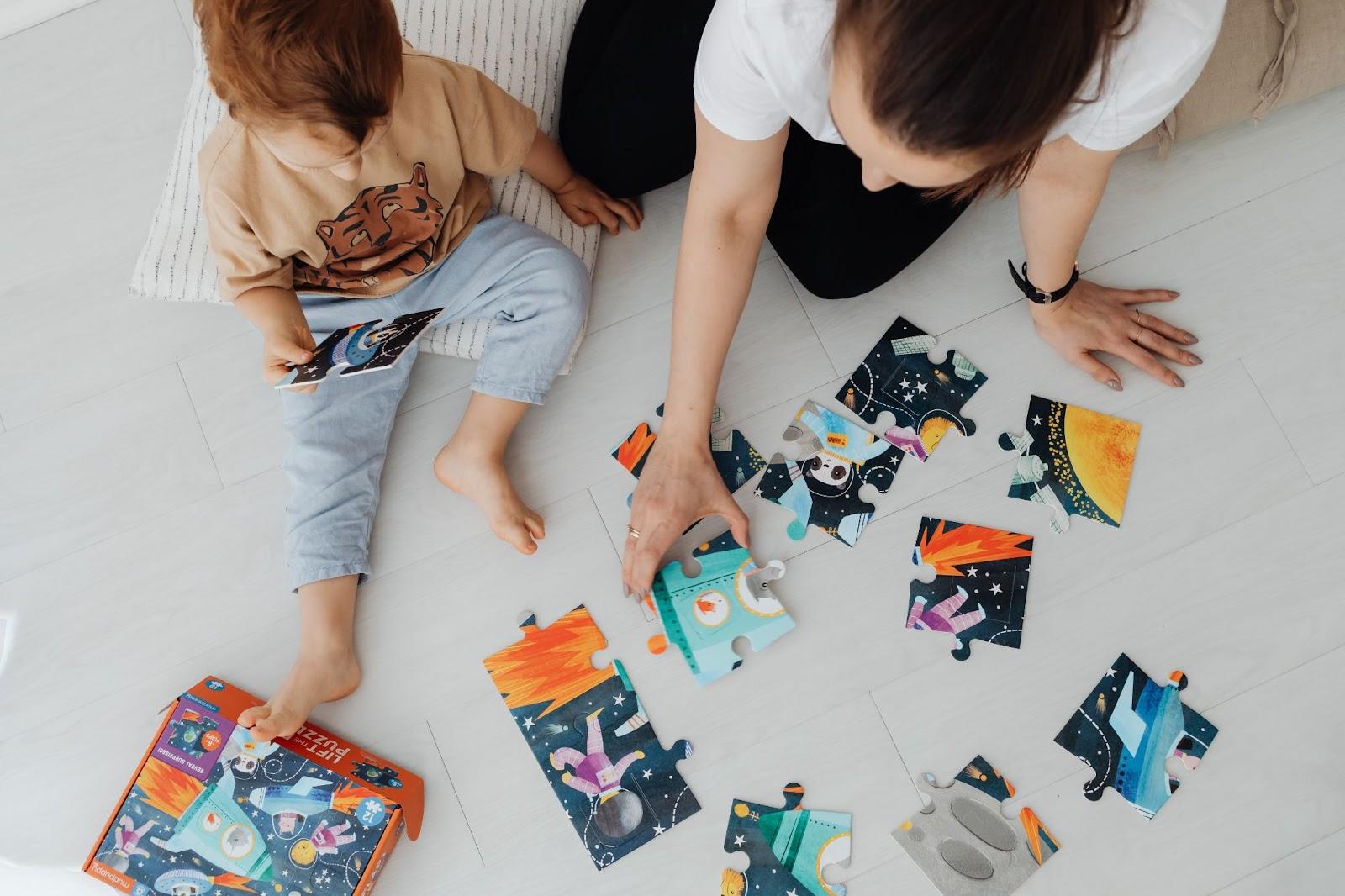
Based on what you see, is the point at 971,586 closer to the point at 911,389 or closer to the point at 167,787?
the point at 911,389

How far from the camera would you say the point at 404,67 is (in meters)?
Answer: 1.09

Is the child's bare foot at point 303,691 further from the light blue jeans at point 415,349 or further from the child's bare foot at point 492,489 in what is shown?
the child's bare foot at point 492,489

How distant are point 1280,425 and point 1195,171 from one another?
0.38m

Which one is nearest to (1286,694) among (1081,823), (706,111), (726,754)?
(1081,823)

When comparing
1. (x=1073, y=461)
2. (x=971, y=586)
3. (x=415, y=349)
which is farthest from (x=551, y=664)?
(x=1073, y=461)

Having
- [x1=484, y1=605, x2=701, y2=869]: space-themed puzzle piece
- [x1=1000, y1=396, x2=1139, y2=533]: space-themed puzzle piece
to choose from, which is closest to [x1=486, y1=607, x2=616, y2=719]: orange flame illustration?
[x1=484, y1=605, x2=701, y2=869]: space-themed puzzle piece

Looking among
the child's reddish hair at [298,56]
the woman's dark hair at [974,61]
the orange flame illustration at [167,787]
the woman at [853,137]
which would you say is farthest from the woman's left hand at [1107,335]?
the orange flame illustration at [167,787]

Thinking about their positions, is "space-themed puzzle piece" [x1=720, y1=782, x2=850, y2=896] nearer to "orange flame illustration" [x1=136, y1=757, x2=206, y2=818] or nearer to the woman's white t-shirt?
"orange flame illustration" [x1=136, y1=757, x2=206, y2=818]

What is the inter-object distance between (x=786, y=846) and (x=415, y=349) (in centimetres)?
82

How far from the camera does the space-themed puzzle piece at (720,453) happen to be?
1310mm

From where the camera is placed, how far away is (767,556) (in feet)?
4.23

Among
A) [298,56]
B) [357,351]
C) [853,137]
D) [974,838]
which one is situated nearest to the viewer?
[853,137]

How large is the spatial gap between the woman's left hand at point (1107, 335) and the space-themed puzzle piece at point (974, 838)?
0.56 metres

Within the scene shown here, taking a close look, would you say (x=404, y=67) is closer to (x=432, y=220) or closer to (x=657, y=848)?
(x=432, y=220)
